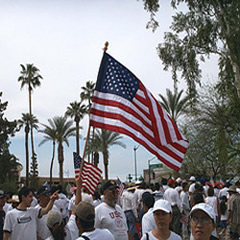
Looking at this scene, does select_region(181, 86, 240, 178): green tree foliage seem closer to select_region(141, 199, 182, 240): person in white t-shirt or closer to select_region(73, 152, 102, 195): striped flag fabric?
select_region(73, 152, 102, 195): striped flag fabric

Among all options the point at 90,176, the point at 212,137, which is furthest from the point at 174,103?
the point at 90,176

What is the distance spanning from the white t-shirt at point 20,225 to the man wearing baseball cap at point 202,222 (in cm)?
338

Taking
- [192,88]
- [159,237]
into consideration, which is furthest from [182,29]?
[159,237]

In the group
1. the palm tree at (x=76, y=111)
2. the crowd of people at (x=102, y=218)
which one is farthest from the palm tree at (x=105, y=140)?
the crowd of people at (x=102, y=218)

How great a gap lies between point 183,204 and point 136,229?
2.47 metres

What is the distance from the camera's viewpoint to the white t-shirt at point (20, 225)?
243 inches

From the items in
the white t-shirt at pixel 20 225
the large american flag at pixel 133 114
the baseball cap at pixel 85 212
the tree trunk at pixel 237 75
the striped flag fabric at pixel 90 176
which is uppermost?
the tree trunk at pixel 237 75

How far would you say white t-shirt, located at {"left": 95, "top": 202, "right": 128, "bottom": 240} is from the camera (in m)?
5.94

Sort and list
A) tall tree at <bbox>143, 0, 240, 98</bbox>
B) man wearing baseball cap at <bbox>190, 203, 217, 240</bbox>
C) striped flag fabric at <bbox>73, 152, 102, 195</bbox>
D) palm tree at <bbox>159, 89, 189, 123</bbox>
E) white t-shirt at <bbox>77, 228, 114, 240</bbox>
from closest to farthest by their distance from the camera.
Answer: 1. man wearing baseball cap at <bbox>190, 203, 217, 240</bbox>
2. white t-shirt at <bbox>77, 228, 114, 240</bbox>
3. striped flag fabric at <bbox>73, 152, 102, 195</bbox>
4. tall tree at <bbox>143, 0, 240, 98</bbox>
5. palm tree at <bbox>159, 89, 189, 123</bbox>

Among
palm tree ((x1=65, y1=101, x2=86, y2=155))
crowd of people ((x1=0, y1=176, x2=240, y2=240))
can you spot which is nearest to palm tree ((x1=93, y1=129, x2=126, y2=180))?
palm tree ((x1=65, y1=101, x2=86, y2=155))

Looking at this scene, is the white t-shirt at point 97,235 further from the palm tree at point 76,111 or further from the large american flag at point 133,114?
the palm tree at point 76,111

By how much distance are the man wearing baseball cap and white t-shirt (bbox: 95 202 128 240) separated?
245 cm

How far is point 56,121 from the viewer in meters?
44.6

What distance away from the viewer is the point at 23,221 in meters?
6.23
